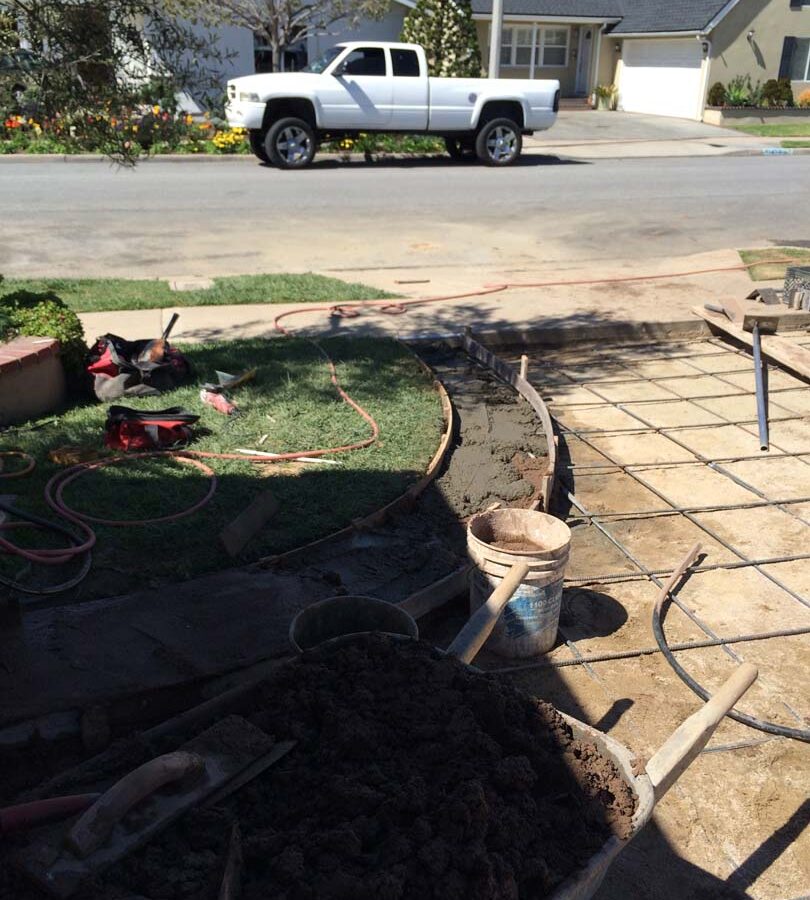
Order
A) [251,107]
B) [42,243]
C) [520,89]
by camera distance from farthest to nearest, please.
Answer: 1. [520,89]
2. [251,107]
3. [42,243]

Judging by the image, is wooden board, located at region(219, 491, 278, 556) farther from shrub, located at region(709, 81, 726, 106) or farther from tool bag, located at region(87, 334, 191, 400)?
shrub, located at region(709, 81, 726, 106)

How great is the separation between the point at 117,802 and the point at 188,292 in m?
7.95

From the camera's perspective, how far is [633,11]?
35.9m

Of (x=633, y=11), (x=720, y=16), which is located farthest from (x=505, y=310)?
(x=633, y=11)

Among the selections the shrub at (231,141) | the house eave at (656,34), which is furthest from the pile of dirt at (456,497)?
the house eave at (656,34)

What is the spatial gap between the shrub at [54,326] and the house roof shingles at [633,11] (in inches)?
1207

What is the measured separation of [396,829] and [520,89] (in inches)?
772

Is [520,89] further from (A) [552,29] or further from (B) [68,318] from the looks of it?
(A) [552,29]

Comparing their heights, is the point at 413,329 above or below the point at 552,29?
below

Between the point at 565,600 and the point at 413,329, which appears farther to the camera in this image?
the point at 413,329

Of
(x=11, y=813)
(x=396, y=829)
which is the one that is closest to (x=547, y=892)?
(x=396, y=829)

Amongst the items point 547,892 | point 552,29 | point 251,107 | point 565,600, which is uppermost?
point 552,29

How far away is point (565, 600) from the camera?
4.75 m

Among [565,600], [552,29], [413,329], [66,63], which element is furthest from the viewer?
[552,29]
